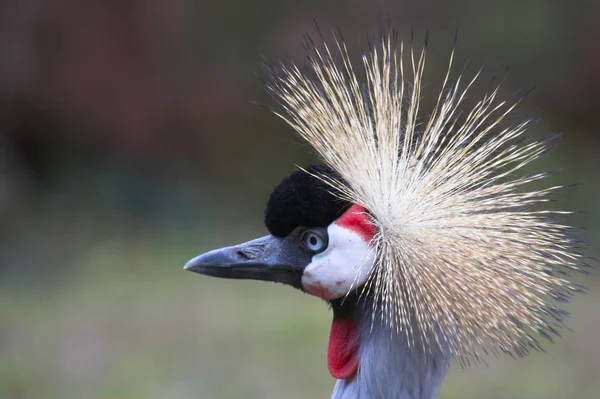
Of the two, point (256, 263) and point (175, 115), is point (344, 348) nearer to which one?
point (256, 263)

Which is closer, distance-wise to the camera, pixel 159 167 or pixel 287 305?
pixel 287 305

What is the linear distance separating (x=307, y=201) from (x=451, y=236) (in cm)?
25

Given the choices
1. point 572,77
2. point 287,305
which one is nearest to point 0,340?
point 287,305

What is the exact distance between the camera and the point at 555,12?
4.59m

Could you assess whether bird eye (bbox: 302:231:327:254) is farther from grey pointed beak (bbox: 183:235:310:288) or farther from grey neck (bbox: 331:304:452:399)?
grey neck (bbox: 331:304:452:399)

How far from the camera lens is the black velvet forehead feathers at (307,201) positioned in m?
1.33

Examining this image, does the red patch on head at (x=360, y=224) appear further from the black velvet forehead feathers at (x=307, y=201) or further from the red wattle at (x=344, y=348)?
the red wattle at (x=344, y=348)

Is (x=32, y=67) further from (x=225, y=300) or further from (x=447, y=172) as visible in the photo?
(x=447, y=172)

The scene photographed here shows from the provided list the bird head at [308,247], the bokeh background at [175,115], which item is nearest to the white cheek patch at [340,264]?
the bird head at [308,247]

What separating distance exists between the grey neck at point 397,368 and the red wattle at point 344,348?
46 millimetres

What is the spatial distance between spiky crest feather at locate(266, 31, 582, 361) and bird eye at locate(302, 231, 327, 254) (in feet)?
0.29

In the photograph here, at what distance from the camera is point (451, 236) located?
1286 mm

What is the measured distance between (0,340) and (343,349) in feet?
7.11

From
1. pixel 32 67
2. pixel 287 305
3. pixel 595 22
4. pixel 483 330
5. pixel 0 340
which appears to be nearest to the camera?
pixel 483 330
